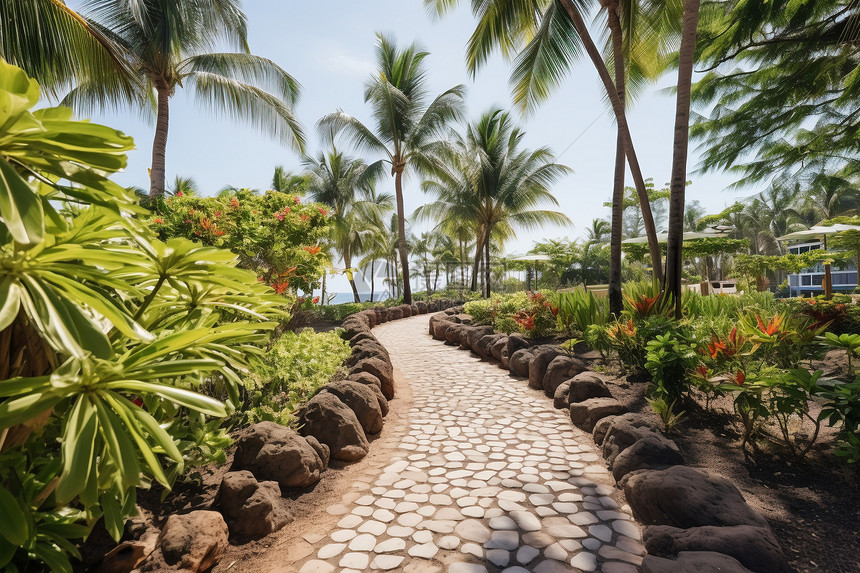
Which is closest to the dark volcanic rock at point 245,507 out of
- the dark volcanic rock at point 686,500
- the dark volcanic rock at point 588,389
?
the dark volcanic rock at point 686,500

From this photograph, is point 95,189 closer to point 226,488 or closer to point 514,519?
point 226,488

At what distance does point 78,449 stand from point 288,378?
3.17m

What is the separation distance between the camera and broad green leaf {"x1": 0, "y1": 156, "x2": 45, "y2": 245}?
861mm

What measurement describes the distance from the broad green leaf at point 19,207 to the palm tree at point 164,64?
26.4ft

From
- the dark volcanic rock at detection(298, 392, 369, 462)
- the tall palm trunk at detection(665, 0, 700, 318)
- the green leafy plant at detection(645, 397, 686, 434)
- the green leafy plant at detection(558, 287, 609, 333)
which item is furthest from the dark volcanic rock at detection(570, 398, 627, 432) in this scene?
the green leafy plant at detection(558, 287, 609, 333)

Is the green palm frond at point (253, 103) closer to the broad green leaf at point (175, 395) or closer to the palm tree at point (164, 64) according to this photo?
the palm tree at point (164, 64)

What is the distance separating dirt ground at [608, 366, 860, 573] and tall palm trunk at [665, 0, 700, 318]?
252 cm

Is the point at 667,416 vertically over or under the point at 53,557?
under

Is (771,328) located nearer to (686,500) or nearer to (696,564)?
(686,500)

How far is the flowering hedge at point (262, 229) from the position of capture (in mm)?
5297

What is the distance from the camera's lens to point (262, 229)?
5.58 meters

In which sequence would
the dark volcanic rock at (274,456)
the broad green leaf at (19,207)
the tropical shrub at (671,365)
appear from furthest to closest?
1. the tropical shrub at (671,365)
2. the dark volcanic rock at (274,456)
3. the broad green leaf at (19,207)

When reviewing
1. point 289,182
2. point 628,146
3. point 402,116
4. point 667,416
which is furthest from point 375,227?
point 667,416

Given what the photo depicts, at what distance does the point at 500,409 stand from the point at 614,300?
3.55m
